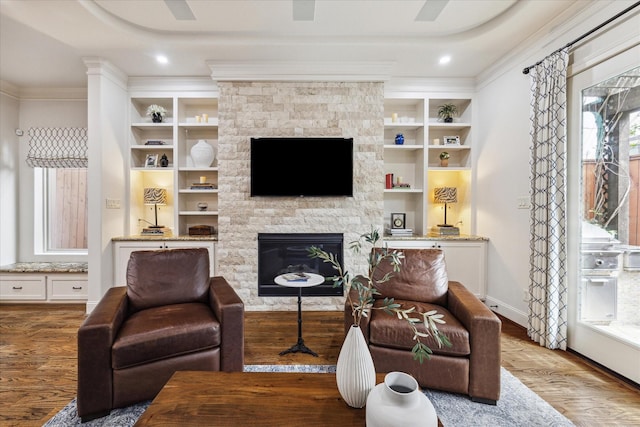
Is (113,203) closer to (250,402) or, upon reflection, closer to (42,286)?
(42,286)

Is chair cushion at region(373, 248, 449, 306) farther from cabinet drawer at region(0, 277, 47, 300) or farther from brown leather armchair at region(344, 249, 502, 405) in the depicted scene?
cabinet drawer at region(0, 277, 47, 300)

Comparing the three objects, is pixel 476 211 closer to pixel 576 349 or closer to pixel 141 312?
pixel 576 349

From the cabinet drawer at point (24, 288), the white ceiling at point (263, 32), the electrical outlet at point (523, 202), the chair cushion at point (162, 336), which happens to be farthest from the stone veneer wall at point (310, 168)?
the cabinet drawer at point (24, 288)

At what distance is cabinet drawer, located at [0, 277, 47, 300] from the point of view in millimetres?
3801

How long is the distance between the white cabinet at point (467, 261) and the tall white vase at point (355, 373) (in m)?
2.70

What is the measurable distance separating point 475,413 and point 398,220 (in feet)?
8.63

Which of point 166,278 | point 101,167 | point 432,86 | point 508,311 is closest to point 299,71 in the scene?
point 432,86

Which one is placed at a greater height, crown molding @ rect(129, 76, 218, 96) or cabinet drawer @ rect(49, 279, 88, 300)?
crown molding @ rect(129, 76, 218, 96)

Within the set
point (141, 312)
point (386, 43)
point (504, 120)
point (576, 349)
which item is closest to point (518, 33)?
point (504, 120)

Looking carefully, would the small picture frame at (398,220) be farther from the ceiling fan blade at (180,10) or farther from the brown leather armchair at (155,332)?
the ceiling fan blade at (180,10)

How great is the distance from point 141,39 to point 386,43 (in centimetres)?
252

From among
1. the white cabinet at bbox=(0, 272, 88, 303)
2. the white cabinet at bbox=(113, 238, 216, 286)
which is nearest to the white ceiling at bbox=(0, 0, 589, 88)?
the white cabinet at bbox=(113, 238, 216, 286)

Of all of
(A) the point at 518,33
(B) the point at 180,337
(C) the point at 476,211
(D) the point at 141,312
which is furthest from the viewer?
(C) the point at 476,211

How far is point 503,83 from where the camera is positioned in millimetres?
3539
